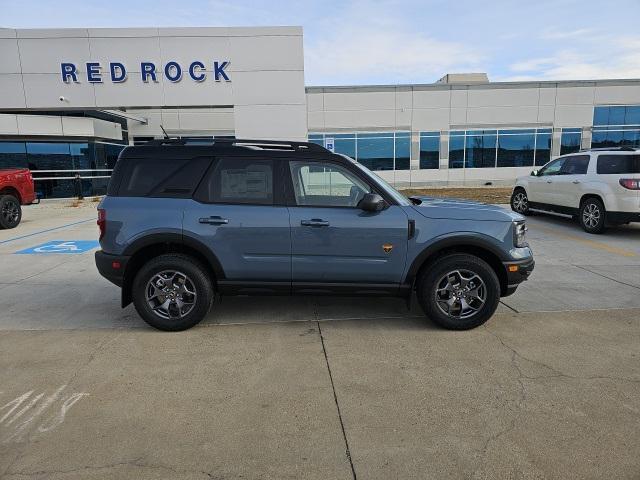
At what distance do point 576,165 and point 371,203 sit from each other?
8.64 meters

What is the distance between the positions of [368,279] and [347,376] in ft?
3.76

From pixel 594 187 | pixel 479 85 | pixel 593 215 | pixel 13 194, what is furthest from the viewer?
pixel 479 85

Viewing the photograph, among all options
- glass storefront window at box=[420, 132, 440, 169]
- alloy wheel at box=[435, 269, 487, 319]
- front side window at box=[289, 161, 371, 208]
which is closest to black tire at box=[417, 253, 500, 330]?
alloy wheel at box=[435, 269, 487, 319]

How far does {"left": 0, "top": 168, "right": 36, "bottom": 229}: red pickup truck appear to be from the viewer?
443 inches

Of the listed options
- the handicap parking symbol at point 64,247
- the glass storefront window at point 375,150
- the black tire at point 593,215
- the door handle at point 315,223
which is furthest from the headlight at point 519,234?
the glass storefront window at point 375,150

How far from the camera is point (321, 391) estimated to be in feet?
10.9

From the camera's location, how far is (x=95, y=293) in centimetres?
586

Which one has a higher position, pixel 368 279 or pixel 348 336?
pixel 368 279

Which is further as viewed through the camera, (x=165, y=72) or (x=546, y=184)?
(x=165, y=72)

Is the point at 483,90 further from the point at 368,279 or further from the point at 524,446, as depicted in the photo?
the point at 524,446

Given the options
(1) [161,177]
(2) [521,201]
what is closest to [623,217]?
(2) [521,201]

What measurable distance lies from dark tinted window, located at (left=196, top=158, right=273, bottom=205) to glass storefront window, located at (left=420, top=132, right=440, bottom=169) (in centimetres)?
2246

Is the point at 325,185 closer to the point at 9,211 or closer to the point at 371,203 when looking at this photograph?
the point at 371,203

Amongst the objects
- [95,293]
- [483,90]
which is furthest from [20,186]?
[483,90]
